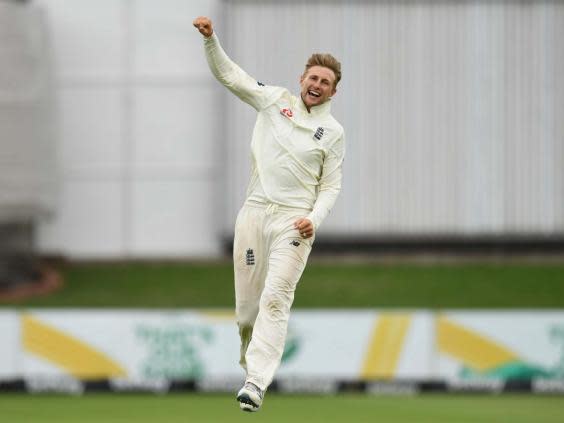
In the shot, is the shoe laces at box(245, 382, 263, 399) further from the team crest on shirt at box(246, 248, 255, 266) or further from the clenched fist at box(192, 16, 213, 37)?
the clenched fist at box(192, 16, 213, 37)

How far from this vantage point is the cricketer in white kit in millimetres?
8977

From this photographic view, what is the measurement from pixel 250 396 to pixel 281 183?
1321 millimetres

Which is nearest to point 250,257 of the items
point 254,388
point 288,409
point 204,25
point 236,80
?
point 254,388

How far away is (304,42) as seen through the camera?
74.6 feet

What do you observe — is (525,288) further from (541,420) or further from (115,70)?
(541,420)

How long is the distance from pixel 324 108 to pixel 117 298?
12.8m

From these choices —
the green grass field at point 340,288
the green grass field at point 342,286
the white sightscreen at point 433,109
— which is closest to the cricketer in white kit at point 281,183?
the green grass field at point 340,288

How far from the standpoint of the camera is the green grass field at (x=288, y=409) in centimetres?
1234

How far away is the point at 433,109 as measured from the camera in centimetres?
2300

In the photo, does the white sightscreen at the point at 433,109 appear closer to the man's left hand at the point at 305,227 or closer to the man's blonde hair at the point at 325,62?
the man's blonde hair at the point at 325,62

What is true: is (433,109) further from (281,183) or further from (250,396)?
(250,396)

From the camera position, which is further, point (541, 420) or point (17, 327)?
point (17, 327)

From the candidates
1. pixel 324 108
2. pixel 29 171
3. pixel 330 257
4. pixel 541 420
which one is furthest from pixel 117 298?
pixel 324 108

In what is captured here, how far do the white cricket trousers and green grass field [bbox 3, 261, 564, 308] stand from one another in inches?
448
